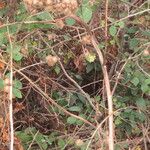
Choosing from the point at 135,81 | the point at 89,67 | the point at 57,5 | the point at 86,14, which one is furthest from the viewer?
the point at 89,67

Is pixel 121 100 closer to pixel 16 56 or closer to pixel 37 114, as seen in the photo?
pixel 37 114

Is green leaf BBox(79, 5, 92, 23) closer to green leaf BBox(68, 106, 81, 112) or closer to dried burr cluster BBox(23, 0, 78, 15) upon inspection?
dried burr cluster BBox(23, 0, 78, 15)

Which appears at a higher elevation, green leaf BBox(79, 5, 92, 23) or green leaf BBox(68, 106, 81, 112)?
green leaf BBox(79, 5, 92, 23)

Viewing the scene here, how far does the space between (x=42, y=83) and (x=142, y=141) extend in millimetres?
596

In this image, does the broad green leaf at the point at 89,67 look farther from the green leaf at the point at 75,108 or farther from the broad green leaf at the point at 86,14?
the broad green leaf at the point at 86,14

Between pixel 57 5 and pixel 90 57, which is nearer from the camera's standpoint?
pixel 57 5

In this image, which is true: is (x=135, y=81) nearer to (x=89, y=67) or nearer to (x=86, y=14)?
(x=89, y=67)

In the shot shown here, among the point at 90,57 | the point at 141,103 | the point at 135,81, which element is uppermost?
the point at 90,57

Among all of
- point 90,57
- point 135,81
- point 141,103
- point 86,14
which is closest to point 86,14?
point 86,14

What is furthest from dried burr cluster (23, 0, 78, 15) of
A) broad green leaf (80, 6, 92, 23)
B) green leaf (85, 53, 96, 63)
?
green leaf (85, 53, 96, 63)

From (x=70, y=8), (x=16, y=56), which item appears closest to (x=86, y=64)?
(x=16, y=56)

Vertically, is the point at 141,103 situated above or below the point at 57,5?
below

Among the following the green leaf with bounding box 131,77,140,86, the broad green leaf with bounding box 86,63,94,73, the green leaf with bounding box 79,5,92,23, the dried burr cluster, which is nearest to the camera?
the dried burr cluster

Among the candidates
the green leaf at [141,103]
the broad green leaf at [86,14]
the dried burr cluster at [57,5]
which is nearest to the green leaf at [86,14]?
the broad green leaf at [86,14]
